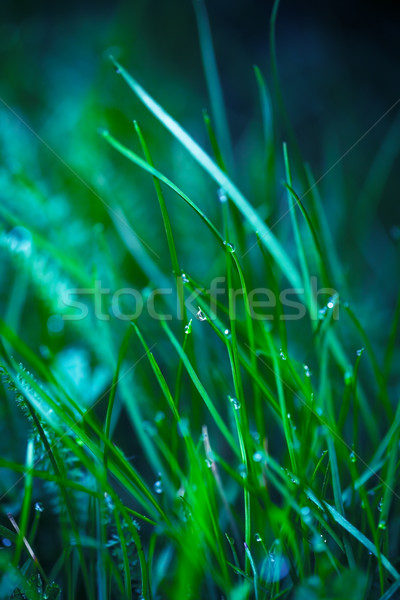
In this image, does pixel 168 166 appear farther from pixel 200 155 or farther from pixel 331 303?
pixel 331 303

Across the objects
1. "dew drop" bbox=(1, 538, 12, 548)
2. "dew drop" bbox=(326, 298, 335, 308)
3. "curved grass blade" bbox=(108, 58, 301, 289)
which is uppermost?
"curved grass blade" bbox=(108, 58, 301, 289)

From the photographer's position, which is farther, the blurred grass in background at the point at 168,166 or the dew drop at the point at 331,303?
the blurred grass in background at the point at 168,166

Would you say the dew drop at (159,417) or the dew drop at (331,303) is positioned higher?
the dew drop at (331,303)

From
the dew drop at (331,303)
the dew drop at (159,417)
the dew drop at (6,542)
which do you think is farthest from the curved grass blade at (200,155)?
the dew drop at (6,542)

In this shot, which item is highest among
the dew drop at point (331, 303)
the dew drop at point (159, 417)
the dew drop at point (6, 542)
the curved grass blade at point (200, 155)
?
the curved grass blade at point (200, 155)

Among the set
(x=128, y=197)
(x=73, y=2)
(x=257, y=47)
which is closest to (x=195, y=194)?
(x=128, y=197)

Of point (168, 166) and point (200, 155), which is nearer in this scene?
point (200, 155)

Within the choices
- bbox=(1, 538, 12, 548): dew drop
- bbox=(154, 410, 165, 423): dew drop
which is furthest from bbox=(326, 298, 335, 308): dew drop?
bbox=(1, 538, 12, 548): dew drop

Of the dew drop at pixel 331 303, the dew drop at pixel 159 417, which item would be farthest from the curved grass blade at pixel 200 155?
the dew drop at pixel 159 417

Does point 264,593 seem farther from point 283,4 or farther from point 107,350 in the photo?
point 283,4

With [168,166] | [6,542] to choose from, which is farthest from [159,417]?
[168,166]

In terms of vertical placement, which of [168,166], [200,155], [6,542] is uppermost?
[168,166]

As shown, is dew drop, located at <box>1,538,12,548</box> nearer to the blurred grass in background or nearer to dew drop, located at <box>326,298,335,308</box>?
the blurred grass in background

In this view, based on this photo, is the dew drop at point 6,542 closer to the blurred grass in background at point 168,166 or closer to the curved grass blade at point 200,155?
the blurred grass in background at point 168,166
